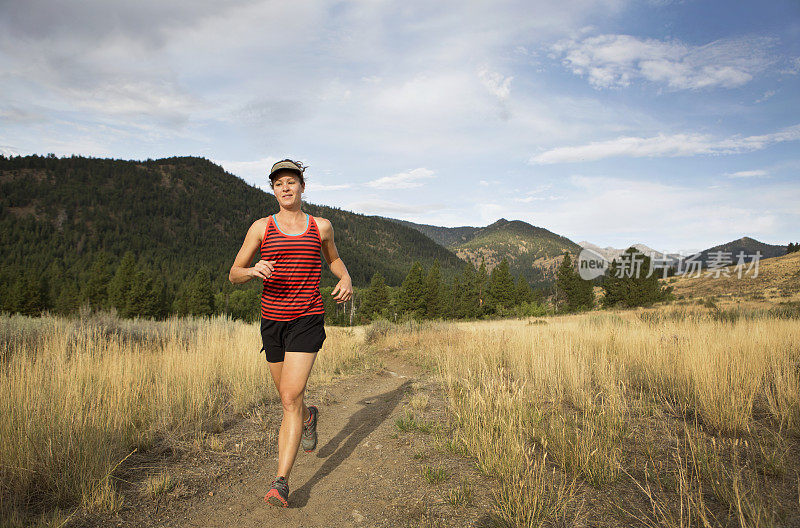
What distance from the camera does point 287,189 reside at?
302cm

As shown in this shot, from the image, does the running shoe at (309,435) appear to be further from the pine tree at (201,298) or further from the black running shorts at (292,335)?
the pine tree at (201,298)

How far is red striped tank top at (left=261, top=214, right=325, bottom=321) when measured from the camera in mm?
2900

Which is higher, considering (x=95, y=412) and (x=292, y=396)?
(x=292, y=396)

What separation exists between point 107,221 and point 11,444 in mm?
221649

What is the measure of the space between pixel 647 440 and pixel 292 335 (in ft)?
10.9

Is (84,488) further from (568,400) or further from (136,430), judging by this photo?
(568,400)

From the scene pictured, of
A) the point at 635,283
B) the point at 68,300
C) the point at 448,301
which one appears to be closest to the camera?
the point at 635,283

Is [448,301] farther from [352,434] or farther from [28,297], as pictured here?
[352,434]

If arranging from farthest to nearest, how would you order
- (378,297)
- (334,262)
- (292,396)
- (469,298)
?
1. (378,297)
2. (469,298)
3. (334,262)
4. (292,396)

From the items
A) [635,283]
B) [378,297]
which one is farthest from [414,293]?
[635,283]

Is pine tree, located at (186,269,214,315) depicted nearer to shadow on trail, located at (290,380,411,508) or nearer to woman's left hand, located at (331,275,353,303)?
shadow on trail, located at (290,380,411,508)

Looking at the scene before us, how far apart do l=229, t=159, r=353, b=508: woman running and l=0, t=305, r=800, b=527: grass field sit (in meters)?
1.20

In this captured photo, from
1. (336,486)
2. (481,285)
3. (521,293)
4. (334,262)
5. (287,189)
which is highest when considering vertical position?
(287,189)

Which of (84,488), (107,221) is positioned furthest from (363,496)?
(107,221)
